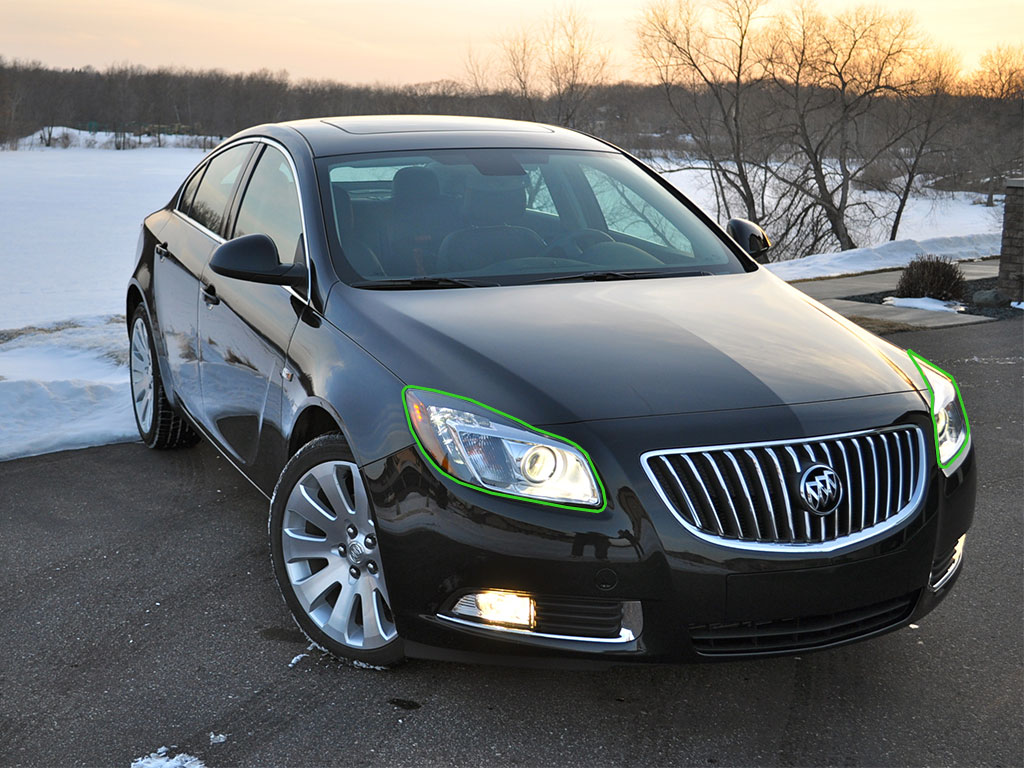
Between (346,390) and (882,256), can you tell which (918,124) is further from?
(346,390)

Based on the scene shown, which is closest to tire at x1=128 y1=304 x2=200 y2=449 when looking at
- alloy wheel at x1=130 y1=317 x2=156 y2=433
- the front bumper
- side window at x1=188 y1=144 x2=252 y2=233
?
alloy wheel at x1=130 y1=317 x2=156 y2=433

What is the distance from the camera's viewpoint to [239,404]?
12.3 feet

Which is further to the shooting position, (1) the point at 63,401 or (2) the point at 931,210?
(2) the point at 931,210

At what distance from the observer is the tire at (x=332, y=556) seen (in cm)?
285

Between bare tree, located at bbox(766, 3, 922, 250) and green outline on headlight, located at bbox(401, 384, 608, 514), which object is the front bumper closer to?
green outline on headlight, located at bbox(401, 384, 608, 514)

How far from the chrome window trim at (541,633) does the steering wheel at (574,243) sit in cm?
159

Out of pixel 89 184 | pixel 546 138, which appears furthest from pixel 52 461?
pixel 89 184

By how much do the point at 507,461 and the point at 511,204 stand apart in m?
1.66

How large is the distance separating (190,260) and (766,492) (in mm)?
2953

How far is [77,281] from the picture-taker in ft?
65.8

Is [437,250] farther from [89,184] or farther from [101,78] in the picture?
[101,78]

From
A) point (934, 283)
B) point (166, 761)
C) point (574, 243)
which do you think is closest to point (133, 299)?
point (574, 243)

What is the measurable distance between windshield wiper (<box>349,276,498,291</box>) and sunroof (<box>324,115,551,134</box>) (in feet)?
3.30

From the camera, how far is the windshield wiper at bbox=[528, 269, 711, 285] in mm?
3578
